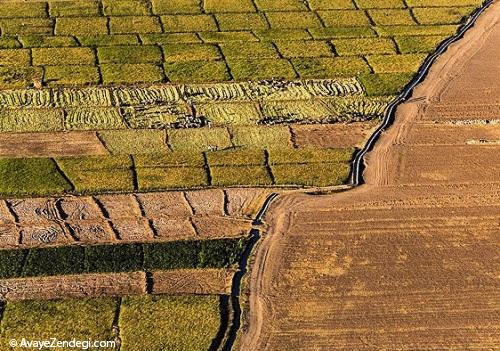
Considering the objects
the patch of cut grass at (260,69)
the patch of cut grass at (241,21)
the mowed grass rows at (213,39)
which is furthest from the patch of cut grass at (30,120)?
the patch of cut grass at (241,21)

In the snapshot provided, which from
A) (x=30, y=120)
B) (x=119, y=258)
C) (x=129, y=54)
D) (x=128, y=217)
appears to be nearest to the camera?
(x=119, y=258)

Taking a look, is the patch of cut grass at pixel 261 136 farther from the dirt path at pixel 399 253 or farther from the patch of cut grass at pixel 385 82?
the patch of cut grass at pixel 385 82

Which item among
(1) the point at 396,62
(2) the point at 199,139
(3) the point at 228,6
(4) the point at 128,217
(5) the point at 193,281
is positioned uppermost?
(3) the point at 228,6

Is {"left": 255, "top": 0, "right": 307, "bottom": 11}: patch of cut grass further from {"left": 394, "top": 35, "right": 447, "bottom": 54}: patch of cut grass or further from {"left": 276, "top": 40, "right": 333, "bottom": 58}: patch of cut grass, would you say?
{"left": 394, "top": 35, "right": 447, "bottom": 54}: patch of cut grass

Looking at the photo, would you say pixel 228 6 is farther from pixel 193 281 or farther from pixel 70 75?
pixel 193 281

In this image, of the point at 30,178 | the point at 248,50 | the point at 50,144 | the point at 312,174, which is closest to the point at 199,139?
the point at 312,174

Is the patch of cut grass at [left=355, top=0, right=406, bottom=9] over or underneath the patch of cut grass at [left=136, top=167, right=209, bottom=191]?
over

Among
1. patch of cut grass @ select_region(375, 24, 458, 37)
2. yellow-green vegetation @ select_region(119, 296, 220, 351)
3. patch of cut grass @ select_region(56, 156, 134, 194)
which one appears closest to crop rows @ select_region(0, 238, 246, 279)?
yellow-green vegetation @ select_region(119, 296, 220, 351)
